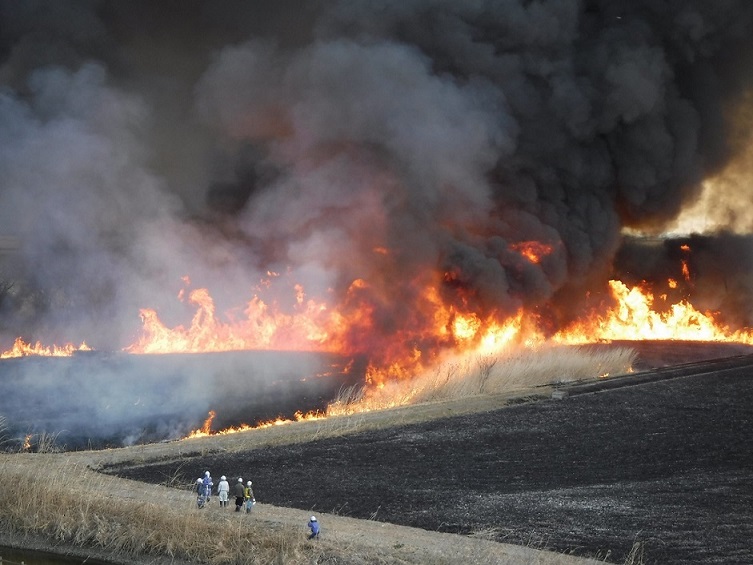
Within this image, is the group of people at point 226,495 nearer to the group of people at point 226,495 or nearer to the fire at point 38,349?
the group of people at point 226,495

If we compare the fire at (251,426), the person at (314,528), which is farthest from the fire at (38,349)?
the person at (314,528)

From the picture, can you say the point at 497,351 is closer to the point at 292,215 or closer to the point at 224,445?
the point at 292,215

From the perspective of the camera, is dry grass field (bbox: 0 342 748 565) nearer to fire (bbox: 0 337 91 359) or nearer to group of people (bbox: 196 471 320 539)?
group of people (bbox: 196 471 320 539)

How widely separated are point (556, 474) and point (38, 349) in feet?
70.0

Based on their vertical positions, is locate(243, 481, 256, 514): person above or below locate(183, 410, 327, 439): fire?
below

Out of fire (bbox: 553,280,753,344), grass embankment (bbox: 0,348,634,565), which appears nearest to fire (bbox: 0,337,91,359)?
grass embankment (bbox: 0,348,634,565)

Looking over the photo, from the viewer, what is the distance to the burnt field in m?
14.4

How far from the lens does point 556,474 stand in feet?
59.3

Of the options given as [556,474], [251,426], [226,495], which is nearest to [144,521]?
[226,495]

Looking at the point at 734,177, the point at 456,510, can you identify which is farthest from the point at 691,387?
the point at 734,177

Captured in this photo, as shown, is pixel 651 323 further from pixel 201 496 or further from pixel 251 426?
pixel 201 496

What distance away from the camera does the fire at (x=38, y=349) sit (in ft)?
105

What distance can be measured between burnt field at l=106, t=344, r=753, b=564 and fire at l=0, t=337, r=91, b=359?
1459cm

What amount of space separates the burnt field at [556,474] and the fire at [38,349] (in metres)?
14.6
